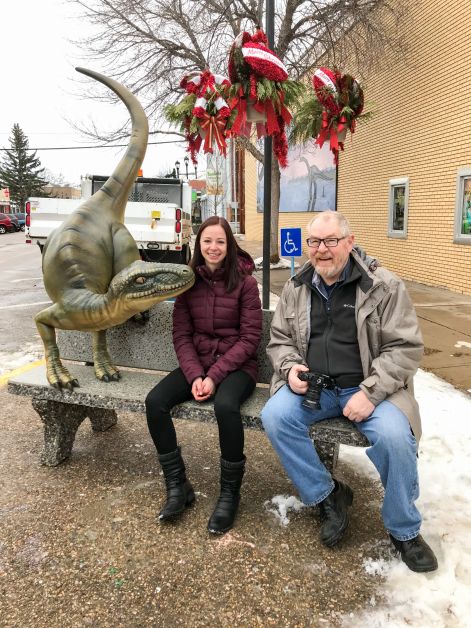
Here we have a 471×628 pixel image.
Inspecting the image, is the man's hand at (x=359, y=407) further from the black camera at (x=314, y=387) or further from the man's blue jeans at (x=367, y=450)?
the black camera at (x=314, y=387)

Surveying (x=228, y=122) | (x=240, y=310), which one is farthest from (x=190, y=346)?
(x=228, y=122)

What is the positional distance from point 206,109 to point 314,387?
2305 mm

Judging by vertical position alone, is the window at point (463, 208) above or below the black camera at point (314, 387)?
above

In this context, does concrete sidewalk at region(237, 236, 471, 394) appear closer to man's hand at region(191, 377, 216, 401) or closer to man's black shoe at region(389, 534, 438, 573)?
man's black shoe at region(389, 534, 438, 573)

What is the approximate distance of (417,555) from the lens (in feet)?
7.35

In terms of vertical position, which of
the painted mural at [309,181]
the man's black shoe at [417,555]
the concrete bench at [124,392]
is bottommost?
the man's black shoe at [417,555]

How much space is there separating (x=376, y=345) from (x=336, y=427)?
0.44 m

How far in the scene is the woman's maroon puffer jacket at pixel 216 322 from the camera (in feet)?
9.52

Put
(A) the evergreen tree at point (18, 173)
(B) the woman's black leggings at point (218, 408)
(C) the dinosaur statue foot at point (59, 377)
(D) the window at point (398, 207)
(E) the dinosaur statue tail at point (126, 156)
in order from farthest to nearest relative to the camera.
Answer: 1. (A) the evergreen tree at point (18, 173)
2. (D) the window at point (398, 207)
3. (E) the dinosaur statue tail at point (126, 156)
4. (C) the dinosaur statue foot at point (59, 377)
5. (B) the woman's black leggings at point (218, 408)

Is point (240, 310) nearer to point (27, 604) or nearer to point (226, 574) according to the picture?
point (226, 574)

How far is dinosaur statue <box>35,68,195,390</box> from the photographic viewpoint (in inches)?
108

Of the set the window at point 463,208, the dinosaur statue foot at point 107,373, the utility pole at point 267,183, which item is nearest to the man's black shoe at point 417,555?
the dinosaur statue foot at point 107,373

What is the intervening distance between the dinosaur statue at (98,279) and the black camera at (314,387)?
80cm

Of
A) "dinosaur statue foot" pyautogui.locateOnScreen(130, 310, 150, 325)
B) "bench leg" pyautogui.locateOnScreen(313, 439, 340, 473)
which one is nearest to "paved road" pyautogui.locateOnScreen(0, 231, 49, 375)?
"dinosaur statue foot" pyautogui.locateOnScreen(130, 310, 150, 325)
